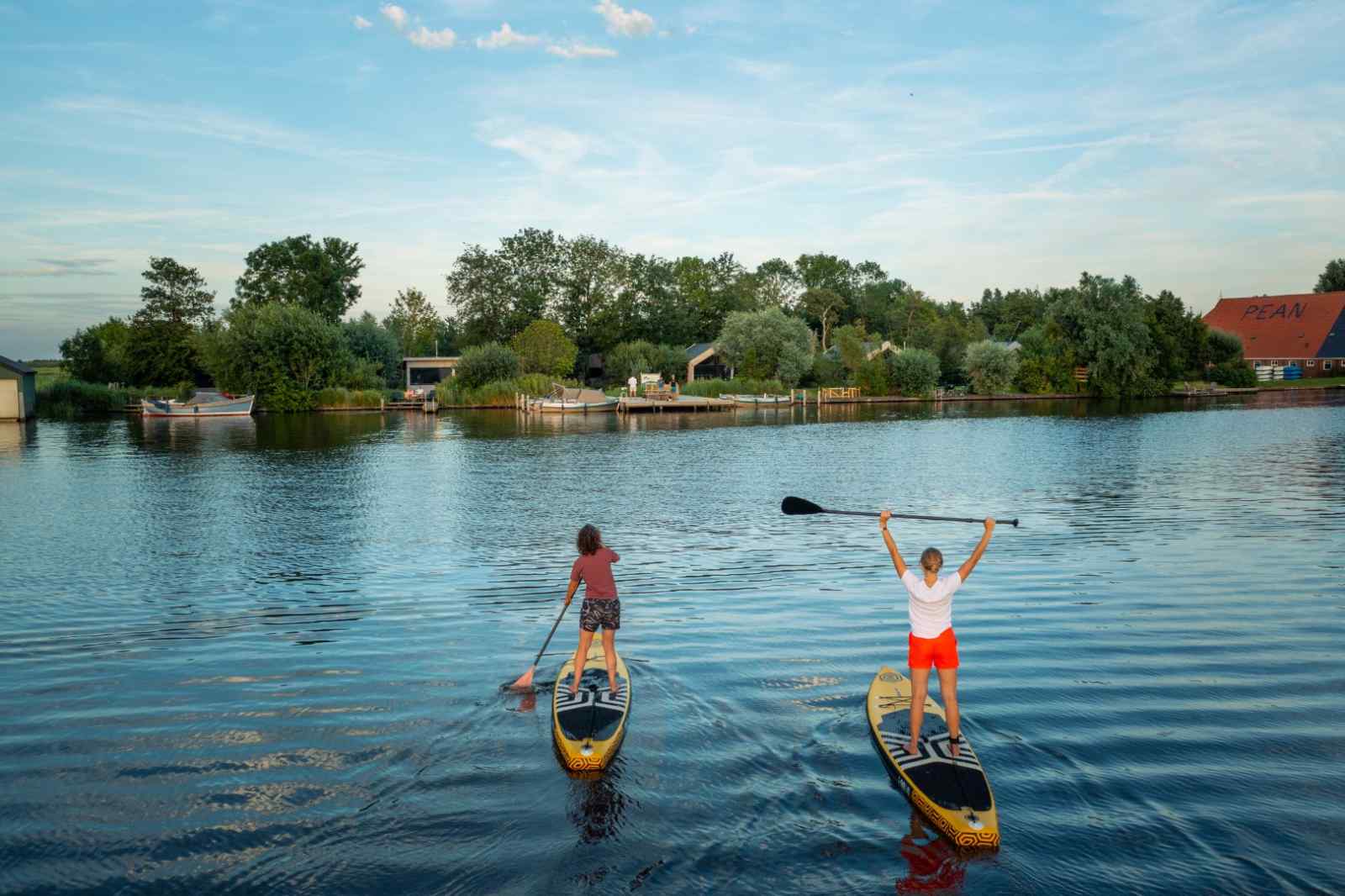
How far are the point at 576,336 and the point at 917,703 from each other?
332 ft

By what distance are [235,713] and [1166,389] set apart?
104474 millimetres

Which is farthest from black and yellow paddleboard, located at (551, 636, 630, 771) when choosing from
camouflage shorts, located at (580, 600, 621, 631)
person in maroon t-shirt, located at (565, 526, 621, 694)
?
camouflage shorts, located at (580, 600, 621, 631)

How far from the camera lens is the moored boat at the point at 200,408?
79.8 m

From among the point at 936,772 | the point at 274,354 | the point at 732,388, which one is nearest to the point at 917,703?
the point at 936,772

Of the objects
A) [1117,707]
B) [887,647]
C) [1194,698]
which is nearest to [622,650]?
[887,647]

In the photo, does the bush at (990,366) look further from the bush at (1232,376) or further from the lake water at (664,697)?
the lake water at (664,697)

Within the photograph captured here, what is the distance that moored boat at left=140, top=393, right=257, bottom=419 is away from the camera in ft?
262

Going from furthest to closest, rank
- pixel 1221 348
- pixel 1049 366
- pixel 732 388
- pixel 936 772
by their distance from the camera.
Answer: pixel 1221 348, pixel 1049 366, pixel 732 388, pixel 936 772

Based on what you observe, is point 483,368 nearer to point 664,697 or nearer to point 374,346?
point 374,346

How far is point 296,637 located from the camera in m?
15.0

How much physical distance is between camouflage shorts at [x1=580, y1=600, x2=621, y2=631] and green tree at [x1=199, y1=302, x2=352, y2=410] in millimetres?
80249

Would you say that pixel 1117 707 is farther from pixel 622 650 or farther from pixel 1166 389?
pixel 1166 389

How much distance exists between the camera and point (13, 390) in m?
68.5

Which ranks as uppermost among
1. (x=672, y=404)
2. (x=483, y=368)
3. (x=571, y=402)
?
(x=483, y=368)
